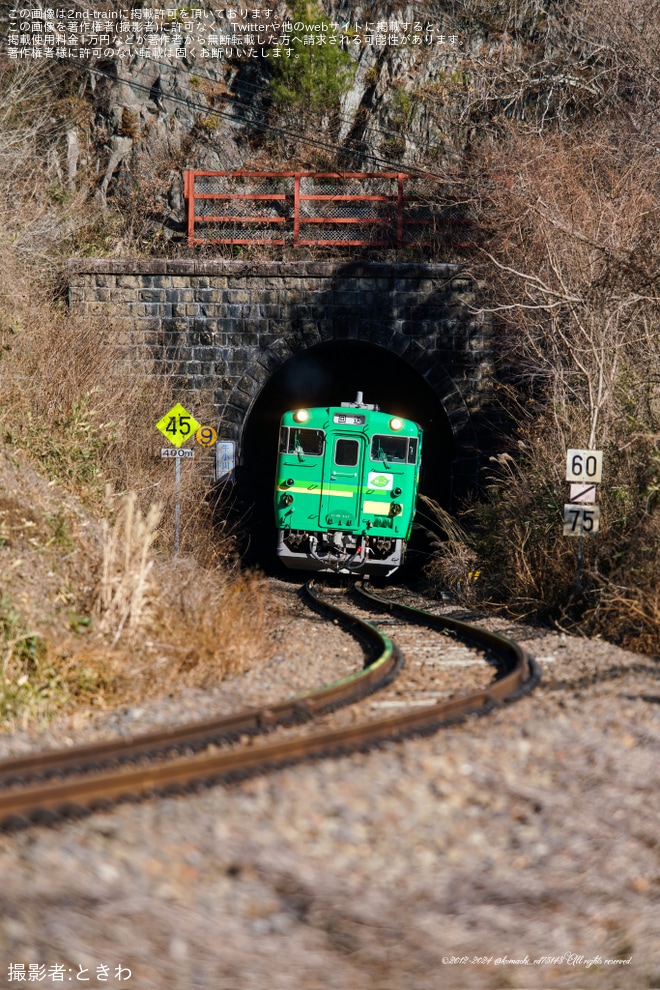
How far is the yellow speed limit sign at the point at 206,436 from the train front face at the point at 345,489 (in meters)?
3.27

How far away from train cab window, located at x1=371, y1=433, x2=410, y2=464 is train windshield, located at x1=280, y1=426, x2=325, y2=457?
1.04 metres

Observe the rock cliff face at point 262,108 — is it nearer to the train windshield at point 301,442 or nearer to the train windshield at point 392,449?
the train windshield at point 301,442

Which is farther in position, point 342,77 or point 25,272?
point 342,77

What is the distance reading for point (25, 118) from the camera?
26734 mm

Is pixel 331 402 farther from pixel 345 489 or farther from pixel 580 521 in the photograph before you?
pixel 580 521

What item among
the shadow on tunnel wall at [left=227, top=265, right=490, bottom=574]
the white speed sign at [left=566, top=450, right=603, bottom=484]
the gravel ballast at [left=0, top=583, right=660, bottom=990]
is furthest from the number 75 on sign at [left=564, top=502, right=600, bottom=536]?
the shadow on tunnel wall at [left=227, top=265, right=490, bottom=574]

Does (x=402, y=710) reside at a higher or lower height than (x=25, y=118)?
lower

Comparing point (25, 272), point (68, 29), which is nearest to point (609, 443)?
point (25, 272)

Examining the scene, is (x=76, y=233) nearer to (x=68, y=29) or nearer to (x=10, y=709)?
(x=68, y=29)

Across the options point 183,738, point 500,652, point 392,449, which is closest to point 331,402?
point 392,449

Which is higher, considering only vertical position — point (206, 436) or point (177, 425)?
point (177, 425)

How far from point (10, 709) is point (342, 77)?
2579 cm

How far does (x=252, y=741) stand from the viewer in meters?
5.76

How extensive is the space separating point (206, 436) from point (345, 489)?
439 centimetres
